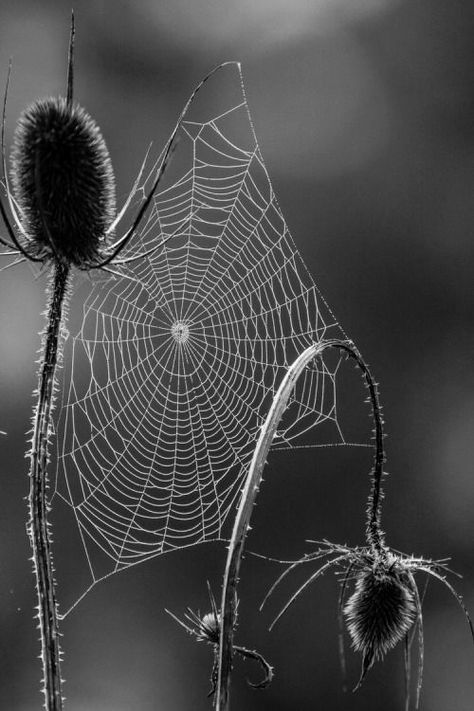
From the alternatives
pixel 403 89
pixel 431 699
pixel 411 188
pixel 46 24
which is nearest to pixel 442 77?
pixel 403 89

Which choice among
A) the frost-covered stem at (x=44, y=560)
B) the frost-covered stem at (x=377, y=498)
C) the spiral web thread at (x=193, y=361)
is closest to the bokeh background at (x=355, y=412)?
the spiral web thread at (x=193, y=361)

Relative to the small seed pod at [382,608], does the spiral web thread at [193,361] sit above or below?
above

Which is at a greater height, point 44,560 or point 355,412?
point 355,412

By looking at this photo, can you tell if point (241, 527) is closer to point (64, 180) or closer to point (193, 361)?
point (64, 180)

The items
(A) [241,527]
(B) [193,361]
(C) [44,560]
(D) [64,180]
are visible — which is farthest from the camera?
(B) [193,361]

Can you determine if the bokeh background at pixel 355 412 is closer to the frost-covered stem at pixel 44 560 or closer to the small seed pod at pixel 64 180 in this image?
the small seed pod at pixel 64 180

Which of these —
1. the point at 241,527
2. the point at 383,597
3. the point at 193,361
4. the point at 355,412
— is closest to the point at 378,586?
the point at 383,597
